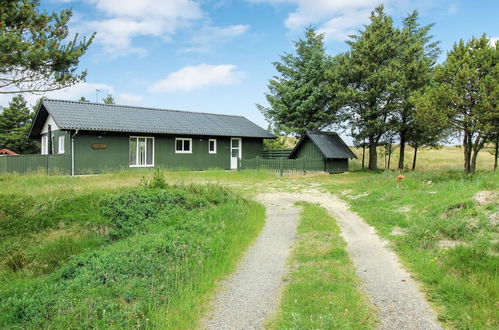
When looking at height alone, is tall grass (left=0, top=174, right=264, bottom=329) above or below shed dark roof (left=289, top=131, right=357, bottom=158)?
below

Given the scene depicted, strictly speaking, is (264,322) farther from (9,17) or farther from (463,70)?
(463,70)

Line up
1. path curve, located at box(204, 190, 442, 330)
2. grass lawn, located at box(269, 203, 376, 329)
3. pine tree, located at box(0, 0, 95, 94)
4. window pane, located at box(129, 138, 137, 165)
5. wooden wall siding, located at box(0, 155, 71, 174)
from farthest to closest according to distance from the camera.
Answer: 1. window pane, located at box(129, 138, 137, 165)
2. wooden wall siding, located at box(0, 155, 71, 174)
3. pine tree, located at box(0, 0, 95, 94)
4. path curve, located at box(204, 190, 442, 330)
5. grass lawn, located at box(269, 203, 376, 329)

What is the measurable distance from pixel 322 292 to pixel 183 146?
22473 millimetres

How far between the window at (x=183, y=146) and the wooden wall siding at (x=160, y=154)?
0.24m

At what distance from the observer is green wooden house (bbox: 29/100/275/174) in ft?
70.0

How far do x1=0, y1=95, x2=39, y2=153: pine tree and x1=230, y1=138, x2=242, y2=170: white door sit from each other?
25.2m

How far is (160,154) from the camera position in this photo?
2450 cm

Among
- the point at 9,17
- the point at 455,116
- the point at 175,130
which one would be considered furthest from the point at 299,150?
the point at 9,17

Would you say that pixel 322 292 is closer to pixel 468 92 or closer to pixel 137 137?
pixel 468 92

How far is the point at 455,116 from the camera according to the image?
1644 centimetres

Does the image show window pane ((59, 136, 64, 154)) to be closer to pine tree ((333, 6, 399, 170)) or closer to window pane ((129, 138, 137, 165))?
window pane ((129, 138, 137, 165))

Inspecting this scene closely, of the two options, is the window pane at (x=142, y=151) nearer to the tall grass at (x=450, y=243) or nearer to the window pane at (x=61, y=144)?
the window pane at (x=61, y=144)

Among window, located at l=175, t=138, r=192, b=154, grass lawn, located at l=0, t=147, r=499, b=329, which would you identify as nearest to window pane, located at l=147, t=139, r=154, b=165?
window, located at l=175, t=138, r=192, b=154

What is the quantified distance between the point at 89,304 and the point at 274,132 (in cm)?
2789
